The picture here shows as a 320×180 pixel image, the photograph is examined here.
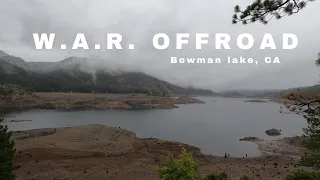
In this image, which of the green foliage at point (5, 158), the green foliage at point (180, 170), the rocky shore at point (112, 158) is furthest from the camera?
the rocky shore at point (112, 158)

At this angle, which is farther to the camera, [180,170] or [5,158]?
[180,170]

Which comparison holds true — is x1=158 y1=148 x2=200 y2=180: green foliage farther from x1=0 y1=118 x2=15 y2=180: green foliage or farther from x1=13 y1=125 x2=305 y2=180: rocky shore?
x1=0 y1=118 x2=15 y2=180: green foliage

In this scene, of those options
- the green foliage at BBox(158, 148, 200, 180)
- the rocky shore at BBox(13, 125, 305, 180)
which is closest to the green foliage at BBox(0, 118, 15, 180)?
the rocky shore at BBox(13, 125, 305, 180)

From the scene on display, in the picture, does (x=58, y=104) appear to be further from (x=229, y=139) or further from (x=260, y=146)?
(x=260, y=146)

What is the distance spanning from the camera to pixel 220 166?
4284 cm

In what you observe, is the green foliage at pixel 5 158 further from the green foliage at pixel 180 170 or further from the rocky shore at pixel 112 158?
the green foliage at pixel 180 170

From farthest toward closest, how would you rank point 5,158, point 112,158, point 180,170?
1. point 112,158
2. point 180,170
3. point 5,158

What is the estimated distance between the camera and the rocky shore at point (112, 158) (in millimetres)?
37047

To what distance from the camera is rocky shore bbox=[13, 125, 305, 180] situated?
37.0 m

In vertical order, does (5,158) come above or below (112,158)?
above

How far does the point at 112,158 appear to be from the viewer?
45.2 meters

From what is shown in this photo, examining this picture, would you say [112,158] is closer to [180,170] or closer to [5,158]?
[5,158]

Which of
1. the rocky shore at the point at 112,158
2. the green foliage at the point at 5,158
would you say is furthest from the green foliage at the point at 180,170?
the green foliage at the point at 5,158

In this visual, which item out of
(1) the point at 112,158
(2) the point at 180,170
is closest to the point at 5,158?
(2) the point at 180,170
